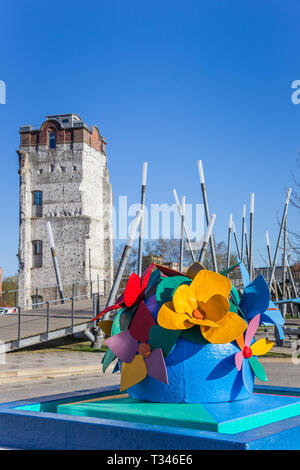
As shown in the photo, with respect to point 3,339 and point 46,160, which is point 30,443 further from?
point 46,160

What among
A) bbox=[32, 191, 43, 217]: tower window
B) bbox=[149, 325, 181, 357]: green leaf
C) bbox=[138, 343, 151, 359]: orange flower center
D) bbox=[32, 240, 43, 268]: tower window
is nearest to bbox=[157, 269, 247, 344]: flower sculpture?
bbox=[149, 325, 181, 357]: green leaf

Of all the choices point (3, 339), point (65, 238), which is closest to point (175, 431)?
point (3, 339)

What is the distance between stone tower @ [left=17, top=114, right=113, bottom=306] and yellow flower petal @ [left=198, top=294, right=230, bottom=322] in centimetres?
3729

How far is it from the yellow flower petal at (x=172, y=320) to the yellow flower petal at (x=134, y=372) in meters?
0.47

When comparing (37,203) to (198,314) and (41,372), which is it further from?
(198,314)

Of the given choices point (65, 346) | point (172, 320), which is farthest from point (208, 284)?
point (65, 346)

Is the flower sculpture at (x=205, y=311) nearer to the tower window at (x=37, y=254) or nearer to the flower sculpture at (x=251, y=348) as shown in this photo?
the flower sculpture at (x=251, y=348)

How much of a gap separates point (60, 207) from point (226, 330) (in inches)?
1550

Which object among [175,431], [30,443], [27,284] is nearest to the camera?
[175,431]

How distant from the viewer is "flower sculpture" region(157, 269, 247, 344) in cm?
489

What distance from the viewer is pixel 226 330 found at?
16.1ft

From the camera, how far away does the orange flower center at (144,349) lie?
16.8ft
